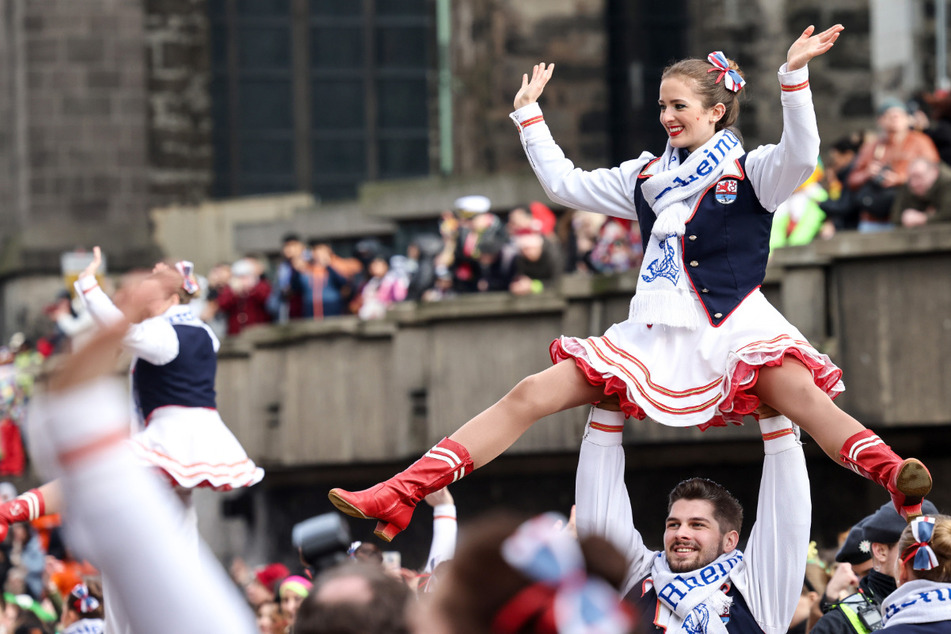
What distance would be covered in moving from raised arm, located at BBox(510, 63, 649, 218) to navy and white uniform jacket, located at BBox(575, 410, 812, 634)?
2.71 ft

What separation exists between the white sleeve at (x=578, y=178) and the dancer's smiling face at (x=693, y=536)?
1.16m

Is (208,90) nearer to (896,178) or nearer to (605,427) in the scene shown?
(896,178)

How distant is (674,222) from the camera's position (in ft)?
17.1

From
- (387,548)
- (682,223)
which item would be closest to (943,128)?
(387,548)

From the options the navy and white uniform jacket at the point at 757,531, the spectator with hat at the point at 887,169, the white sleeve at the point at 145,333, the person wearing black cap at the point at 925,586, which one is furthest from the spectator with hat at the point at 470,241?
the person wearing black cap at the point at 925,586

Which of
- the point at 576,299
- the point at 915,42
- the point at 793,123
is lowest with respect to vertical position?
the point at 576,299

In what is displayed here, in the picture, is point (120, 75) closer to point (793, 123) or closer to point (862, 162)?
point (862, 162)

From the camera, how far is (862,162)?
469 inches

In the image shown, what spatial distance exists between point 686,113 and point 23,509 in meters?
3.15

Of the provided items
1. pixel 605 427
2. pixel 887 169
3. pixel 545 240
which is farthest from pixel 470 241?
pixel 605 427

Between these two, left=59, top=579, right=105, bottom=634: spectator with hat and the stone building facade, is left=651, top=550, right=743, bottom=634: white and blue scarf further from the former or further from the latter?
the stone building facade

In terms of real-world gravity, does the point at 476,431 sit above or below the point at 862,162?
below

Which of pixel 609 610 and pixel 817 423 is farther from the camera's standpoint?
pixel 817 423

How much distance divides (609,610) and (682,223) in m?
3.06
